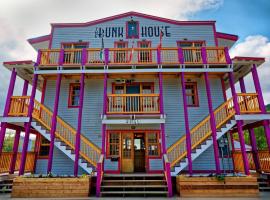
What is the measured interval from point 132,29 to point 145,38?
1.26m

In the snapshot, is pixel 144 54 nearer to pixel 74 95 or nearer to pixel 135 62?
pixel 135 62

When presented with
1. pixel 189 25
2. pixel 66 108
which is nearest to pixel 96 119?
pixel 66 108

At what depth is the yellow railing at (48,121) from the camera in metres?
10.3

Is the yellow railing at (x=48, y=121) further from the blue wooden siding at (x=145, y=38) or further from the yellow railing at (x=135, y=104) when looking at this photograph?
the blue wooden siding at (x=145, y=38)

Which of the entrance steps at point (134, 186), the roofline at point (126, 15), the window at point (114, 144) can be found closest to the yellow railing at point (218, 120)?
the entrance steps at point (134, 186)

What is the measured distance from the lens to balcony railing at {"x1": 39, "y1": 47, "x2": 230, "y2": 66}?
10922mm

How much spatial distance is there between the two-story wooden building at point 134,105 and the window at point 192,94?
0.22ft

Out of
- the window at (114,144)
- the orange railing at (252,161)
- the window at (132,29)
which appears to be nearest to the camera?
the orange railing at (252,161)

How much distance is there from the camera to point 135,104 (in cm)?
1073

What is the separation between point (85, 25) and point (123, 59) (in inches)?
197

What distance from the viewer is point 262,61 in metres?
10.8

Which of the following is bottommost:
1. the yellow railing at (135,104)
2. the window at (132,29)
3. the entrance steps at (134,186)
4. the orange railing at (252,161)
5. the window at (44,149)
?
the entrance steps at (134,186)

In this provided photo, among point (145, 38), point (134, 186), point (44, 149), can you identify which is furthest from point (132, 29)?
point (134, 186)

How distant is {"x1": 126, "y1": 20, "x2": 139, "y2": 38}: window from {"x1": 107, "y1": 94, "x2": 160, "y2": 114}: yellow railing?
5463 millimetres
